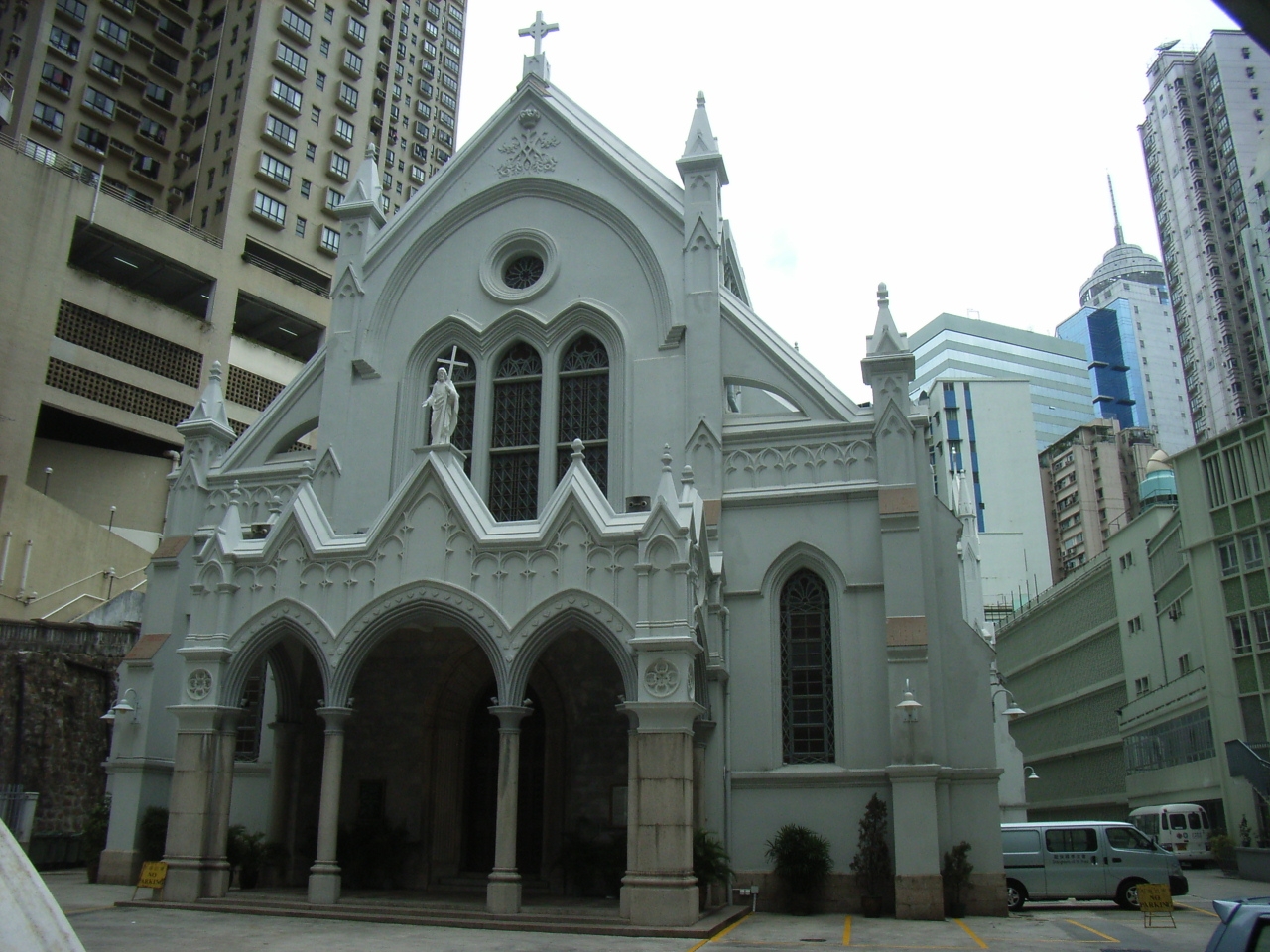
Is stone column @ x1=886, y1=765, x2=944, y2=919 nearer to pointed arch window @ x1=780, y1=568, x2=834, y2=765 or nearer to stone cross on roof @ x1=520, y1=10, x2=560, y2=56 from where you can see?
pointed arch window @ x1=780, y1=568, x2=834, y2=765

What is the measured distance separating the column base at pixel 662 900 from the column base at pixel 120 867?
1090 centimetres

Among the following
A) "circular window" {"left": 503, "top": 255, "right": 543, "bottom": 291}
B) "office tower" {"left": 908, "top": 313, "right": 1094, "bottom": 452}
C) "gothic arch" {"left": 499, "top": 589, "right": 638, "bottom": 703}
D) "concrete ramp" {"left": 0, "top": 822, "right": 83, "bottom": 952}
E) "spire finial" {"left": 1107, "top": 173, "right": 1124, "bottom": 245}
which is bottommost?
"concrete ramp" {"left": 0, "top": 822, "right": 83, "bottom": 952}

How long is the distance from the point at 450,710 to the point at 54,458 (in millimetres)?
31241

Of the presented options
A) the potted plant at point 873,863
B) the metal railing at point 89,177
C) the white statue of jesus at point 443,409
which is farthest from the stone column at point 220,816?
the metal railing at point 89,177

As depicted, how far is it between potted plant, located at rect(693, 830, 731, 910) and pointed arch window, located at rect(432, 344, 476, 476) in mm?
9478

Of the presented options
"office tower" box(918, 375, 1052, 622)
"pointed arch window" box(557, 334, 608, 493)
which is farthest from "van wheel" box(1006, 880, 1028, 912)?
"office tower" box(918, 375, 1052, 622)

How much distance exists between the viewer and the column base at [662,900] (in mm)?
14844

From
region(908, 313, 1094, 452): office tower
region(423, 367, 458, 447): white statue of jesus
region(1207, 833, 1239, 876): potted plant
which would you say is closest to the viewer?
region(423, 367, 458, 447): white statue of jesus

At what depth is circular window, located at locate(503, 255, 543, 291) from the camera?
2372 cm

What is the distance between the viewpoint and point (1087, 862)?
71.3ft

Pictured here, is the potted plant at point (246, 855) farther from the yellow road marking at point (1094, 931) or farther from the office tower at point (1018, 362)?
the office tower at point (1018, 362)

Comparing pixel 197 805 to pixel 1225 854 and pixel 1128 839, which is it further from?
pixel 1225 854

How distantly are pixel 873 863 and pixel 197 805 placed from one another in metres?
11.2

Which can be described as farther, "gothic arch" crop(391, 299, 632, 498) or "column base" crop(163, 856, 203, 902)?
"gothic arch" crop(391, 299, 632, 498)
